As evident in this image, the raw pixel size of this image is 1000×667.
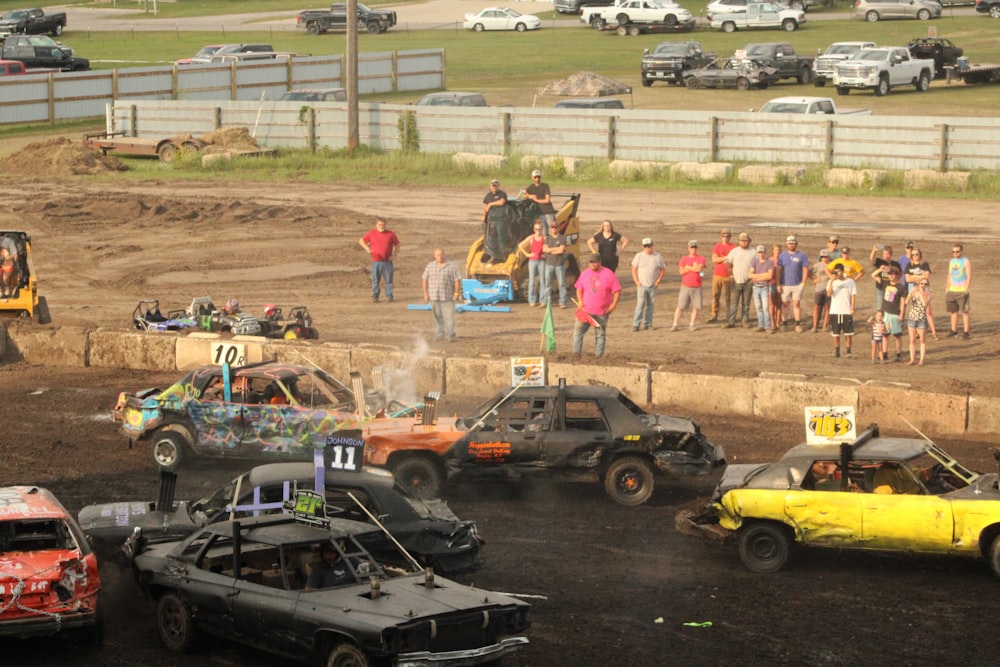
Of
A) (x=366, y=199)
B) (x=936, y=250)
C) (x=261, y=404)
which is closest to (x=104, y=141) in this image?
(x=366, y=199)

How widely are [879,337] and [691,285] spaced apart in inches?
144

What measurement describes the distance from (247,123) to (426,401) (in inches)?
1234

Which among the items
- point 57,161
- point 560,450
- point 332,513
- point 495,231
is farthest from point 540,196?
point 57,161

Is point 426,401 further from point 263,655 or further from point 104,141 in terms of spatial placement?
point 104,141

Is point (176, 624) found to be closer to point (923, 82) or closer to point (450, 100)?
point (450, 100)

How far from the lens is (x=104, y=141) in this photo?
42875mm

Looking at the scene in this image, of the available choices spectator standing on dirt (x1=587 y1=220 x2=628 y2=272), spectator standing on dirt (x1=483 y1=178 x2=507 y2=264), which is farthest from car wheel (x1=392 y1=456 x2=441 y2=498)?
spectator standing on dirt (x1=483 y1=178 x2=507 y2=264)

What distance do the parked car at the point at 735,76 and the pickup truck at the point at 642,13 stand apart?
16.8 m

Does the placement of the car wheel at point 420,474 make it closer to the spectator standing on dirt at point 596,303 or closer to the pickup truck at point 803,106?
the spectator standing on dirt at point 596,303

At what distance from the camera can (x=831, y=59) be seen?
177ft

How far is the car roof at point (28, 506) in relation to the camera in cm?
1042

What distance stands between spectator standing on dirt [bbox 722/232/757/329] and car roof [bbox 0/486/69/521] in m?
13.7

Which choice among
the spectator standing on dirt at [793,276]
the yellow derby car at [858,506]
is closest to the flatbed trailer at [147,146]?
the spectator standing on dirt at [793,276]

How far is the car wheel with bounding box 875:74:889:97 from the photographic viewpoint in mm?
51812
